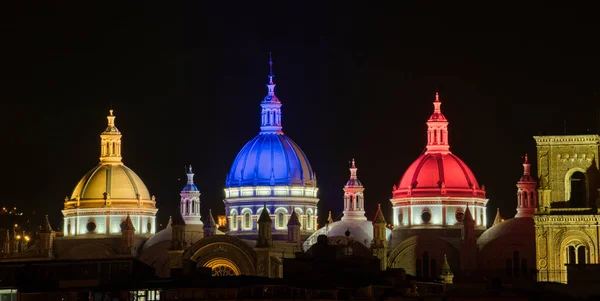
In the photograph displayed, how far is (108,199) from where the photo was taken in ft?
497

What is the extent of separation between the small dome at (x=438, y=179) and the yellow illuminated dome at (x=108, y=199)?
2045 centimetres

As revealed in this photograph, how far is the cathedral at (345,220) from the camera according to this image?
124 metres

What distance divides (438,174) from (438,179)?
51 cm

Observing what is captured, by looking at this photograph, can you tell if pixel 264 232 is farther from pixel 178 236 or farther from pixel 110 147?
pixel 110 147

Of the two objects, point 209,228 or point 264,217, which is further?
point 209,228

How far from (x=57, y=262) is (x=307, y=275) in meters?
13.2

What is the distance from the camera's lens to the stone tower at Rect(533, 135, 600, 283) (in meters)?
122

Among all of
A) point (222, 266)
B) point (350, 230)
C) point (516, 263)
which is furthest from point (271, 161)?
point (516, 263)

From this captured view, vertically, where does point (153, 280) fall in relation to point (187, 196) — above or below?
below

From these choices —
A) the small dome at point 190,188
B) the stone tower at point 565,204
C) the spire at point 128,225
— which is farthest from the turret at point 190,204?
the stone tower at point 565,204

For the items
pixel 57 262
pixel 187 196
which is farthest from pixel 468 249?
pixel 57 262

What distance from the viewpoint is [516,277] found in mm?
133625

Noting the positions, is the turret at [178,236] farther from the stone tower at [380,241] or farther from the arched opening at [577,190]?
the arched opening at [577,190]

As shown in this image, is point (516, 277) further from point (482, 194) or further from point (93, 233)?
point (93, 233)
